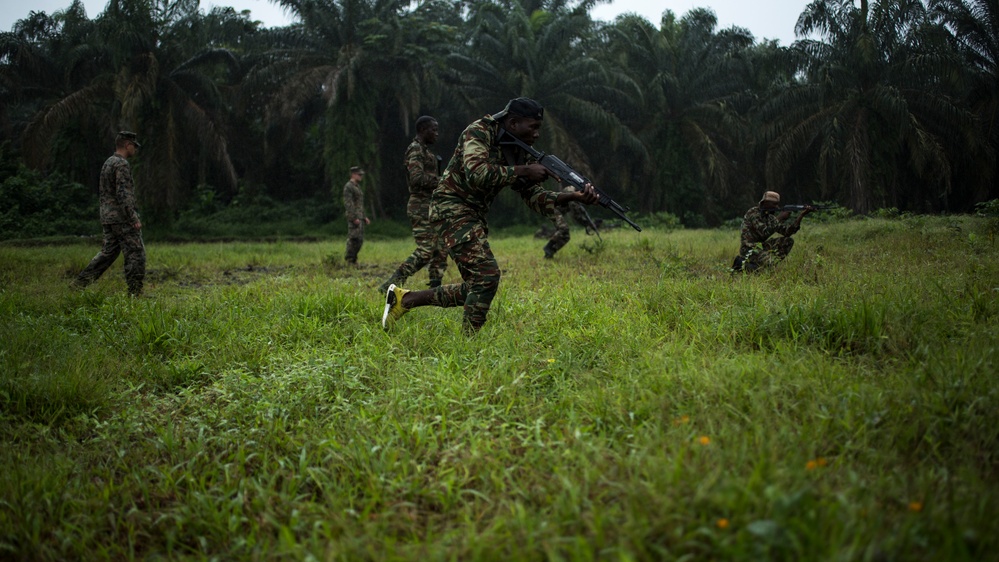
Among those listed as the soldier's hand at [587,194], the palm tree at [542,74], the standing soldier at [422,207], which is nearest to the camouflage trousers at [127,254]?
the standing soldier at [422,207]

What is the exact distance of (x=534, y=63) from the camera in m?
22.9

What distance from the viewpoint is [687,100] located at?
84.5 feet

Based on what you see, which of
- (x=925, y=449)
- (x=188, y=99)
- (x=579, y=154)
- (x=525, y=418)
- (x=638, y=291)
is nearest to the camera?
(x=925, y=449)

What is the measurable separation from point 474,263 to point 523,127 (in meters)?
1.02

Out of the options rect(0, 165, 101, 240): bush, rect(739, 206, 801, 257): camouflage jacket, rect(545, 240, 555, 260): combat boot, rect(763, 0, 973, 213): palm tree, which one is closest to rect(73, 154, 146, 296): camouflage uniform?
rect(545, 240, 555, 260): combat boot

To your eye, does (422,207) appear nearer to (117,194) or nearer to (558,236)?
(558,236)

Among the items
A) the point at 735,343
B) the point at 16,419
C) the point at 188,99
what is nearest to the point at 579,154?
the point at 188,99

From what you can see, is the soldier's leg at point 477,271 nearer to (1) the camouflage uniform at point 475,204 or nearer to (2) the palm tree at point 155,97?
(1) the camouflage uniform at point 475,204

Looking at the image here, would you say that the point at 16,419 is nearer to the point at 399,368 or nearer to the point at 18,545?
the point at 18,545

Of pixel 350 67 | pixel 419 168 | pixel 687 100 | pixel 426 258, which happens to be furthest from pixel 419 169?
pixel 687 100

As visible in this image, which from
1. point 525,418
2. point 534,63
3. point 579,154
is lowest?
point 525,418

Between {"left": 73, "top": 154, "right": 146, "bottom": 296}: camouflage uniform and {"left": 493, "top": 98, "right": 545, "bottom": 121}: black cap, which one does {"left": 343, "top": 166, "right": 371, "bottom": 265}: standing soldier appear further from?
{"left": 493, "top": 98, "right": 545, "bottom": 121}: black cap

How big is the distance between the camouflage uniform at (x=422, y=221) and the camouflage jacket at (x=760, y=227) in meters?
3.59

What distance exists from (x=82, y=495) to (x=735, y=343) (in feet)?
11.5
